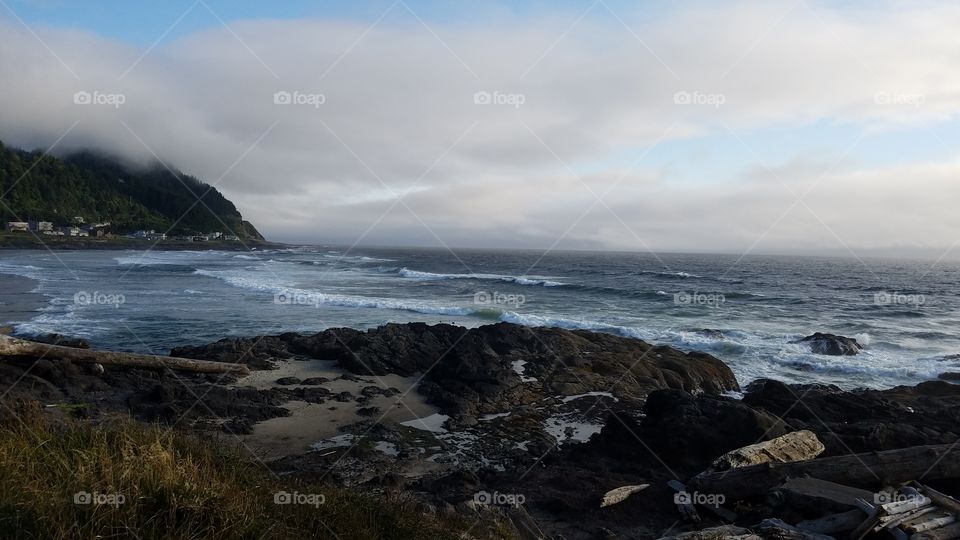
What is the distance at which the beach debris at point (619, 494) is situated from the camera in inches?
264

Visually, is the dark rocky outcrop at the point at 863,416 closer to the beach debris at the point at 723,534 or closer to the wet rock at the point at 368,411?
the beach debris at the point at 723,534

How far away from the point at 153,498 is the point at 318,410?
7558 millimetres

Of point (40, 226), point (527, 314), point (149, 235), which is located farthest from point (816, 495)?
point (149, 235)

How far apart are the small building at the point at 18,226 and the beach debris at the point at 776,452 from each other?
11774 centimetres

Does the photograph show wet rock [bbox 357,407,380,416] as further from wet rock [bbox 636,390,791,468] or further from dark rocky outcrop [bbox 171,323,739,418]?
wet rock [bbox 636,390,791,468]

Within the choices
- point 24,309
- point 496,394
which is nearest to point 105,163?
point 24,309

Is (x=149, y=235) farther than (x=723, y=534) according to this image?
Yes

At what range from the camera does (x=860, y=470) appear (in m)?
6.17

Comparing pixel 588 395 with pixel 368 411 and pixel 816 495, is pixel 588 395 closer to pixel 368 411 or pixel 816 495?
pixel 368 411

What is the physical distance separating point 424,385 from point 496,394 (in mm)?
1925

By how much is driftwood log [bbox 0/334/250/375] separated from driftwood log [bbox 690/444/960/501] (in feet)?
36.7

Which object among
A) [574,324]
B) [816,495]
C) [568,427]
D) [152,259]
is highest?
[152,259]

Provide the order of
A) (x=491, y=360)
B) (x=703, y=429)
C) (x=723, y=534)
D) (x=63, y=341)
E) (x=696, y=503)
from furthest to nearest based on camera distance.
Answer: (x=491, y=360)
(x=63, y=341)
(x=703, y=429)
(x=696, y=503)
(x=723, y=534)

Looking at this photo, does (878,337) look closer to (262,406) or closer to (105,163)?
(262,406)
